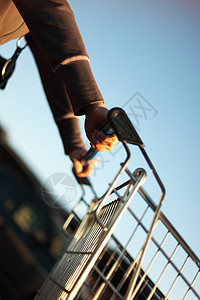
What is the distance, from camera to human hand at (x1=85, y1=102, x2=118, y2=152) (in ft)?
1.72

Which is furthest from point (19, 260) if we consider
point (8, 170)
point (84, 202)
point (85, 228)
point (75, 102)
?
point (75, 102)

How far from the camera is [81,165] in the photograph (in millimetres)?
732

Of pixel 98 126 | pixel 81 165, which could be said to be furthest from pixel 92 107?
pixel 81 165

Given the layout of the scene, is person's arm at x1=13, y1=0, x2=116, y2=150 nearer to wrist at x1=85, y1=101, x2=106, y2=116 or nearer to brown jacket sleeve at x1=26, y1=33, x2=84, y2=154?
wrist at x1=85, y1=101, x2=106, y2=116

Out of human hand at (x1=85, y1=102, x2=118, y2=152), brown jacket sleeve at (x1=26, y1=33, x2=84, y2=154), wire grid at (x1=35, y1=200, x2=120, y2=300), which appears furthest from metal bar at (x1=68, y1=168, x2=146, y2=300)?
brown jacket sleeve at (x1=26, y1=33, x2=84, y2=154)

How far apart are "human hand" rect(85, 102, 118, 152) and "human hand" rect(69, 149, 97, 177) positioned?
0.15m

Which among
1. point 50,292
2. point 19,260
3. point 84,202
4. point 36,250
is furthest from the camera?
point 36,250

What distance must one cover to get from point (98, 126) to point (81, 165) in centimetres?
21

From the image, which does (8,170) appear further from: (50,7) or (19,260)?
(50,7)

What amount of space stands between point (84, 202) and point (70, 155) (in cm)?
21

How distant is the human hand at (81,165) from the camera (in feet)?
2.35

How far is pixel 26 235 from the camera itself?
186cm

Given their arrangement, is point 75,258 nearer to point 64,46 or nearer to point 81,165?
point 81,165

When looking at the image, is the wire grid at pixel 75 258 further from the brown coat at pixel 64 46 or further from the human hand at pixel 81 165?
the brown coat at pixel 64 46
